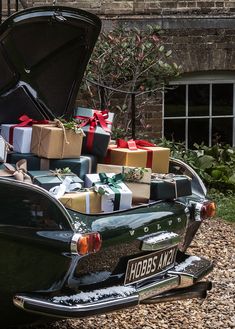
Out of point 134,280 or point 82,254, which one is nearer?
point 82,254

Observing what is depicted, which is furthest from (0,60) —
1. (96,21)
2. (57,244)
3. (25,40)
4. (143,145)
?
(57,244)

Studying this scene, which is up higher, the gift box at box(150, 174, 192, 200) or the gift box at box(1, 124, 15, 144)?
the gift box at box(1, 124, 15, 144)

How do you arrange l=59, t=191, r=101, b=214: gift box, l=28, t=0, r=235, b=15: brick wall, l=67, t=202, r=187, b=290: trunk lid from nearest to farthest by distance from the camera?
l=67, t=202, r=187, b=290: trunk lid < l=59, t=191, r=101, b=214: gift box < l=28, t=0, r=235, b=15: brick wall

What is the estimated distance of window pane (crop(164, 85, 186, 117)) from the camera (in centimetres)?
1116

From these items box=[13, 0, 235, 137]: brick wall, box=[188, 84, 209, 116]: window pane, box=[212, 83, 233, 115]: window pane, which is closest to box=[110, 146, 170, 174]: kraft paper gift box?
box=[13, 0, 235, 137]: brick wall

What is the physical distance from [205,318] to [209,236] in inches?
86.8

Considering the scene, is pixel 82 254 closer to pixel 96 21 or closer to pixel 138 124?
pixel 96 21

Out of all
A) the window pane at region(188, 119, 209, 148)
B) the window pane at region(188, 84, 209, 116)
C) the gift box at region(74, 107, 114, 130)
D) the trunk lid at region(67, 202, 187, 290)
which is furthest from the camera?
the window pane at region(188, 119, 209, 148)

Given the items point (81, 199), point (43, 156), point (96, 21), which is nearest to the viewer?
point (81, 199)

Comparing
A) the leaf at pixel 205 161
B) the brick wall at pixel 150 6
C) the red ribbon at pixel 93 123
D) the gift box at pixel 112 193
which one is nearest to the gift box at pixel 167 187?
the gift box at pixel 112 193

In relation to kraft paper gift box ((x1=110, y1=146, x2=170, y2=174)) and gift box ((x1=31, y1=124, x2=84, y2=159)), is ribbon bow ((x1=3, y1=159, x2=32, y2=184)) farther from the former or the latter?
Result: kraft paper gift box ((x1=110, y1=146, x2=170, y2=174))

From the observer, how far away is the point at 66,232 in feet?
14.2

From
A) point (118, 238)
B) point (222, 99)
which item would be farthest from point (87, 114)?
point (222, 99)

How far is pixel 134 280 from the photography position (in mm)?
4742
